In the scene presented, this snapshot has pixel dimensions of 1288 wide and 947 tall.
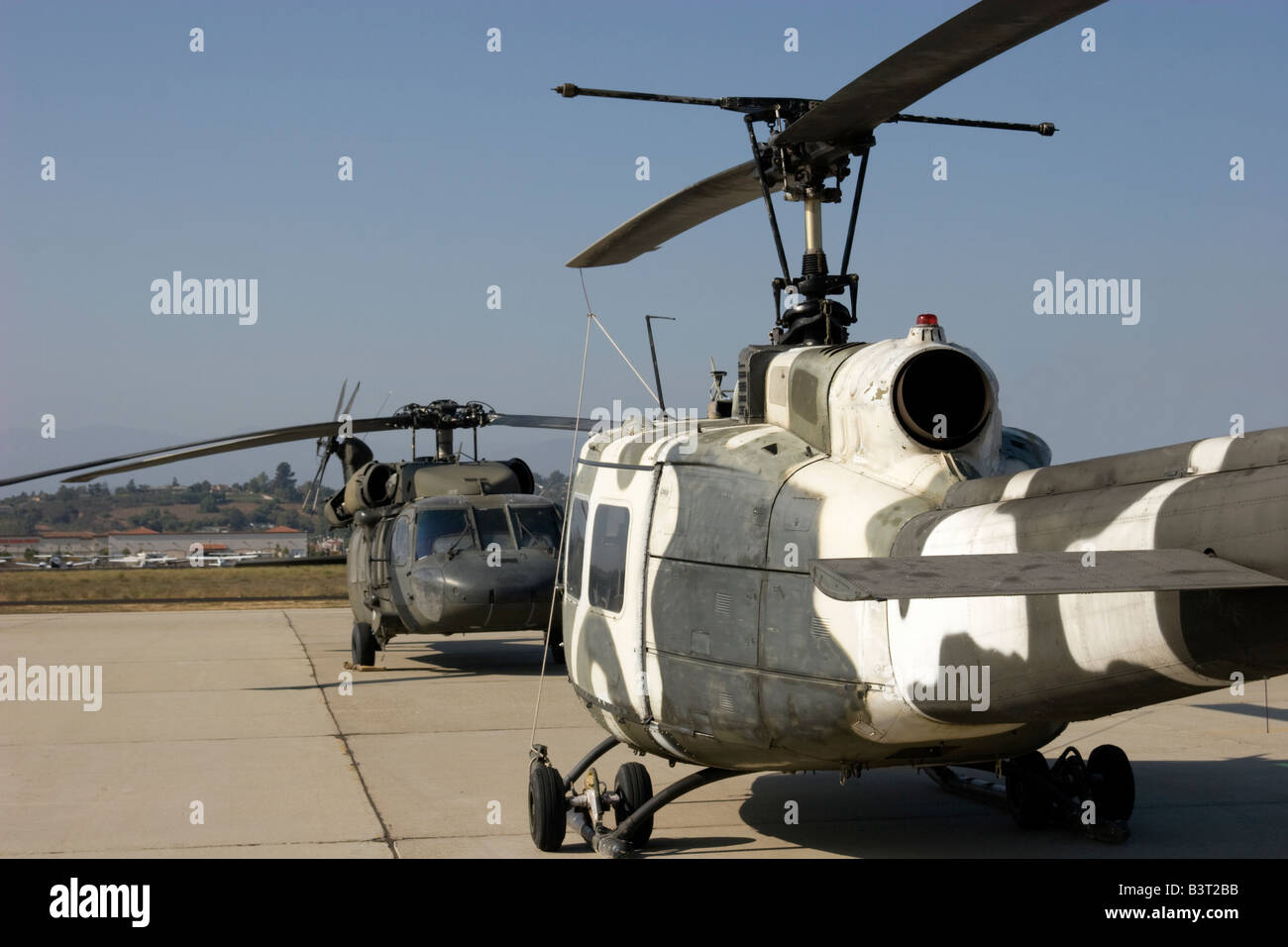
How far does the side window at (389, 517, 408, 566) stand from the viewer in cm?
1557

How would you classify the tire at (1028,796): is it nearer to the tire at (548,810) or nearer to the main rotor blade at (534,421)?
the tire at (548,810)

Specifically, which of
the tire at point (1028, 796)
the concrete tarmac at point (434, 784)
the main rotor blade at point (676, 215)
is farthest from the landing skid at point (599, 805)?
the main rotor blade at point (676, 215)

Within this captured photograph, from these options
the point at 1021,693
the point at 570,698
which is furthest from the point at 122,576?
the point at 1021,693

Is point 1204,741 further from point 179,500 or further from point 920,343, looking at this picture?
point 179,500

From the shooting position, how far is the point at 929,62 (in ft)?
16.1

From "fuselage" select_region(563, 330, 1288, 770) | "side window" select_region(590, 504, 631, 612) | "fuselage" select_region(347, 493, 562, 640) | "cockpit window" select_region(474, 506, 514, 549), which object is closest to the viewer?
"fuselage" select_region(563, 330, 1288, 770)

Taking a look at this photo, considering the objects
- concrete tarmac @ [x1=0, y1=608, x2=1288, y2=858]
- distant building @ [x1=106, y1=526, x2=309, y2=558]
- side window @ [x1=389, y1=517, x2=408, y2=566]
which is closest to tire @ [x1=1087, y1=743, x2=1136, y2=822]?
concrete tarmac @ [x1=0, y1=608, x2=1288, y2=858]

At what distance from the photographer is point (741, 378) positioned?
6.81m

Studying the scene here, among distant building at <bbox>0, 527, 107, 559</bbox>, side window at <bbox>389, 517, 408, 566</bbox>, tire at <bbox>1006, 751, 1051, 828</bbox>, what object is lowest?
distant building at <bbox>0, 527, 107, 559</bbox>

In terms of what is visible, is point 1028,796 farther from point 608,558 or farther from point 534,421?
point 534,421

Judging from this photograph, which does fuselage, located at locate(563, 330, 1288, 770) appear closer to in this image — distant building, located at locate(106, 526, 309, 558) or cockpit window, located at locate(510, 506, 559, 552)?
cockpit window, located at locate(510, 506, 559, 552)

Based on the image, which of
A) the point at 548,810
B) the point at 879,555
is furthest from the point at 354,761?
the point at 879,555

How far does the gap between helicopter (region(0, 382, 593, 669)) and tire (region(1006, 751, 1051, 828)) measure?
623 cm
